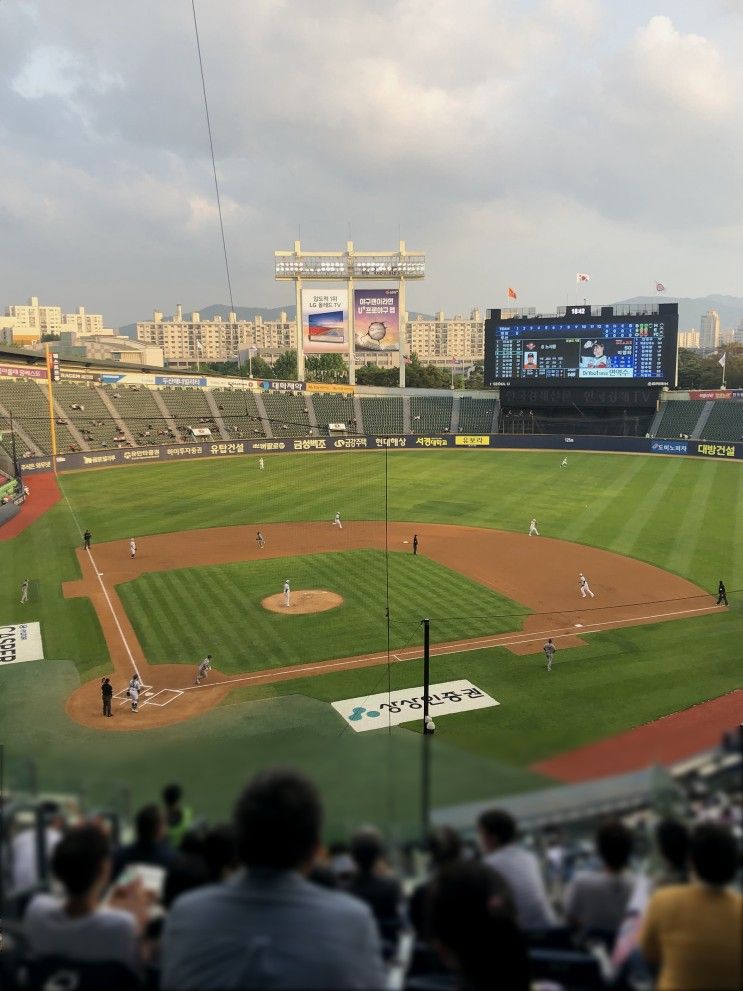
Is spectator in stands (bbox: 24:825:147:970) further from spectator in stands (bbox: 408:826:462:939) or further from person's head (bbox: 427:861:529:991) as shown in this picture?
person's head (bbox: 427:861:529:991)

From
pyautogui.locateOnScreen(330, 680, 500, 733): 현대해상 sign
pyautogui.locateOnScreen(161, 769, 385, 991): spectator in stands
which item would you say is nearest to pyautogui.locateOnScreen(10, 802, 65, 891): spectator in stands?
pyautogui.locateOnScreen(161, 769, 385, 991): spectator in stands

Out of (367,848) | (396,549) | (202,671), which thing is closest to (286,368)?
(396,549)

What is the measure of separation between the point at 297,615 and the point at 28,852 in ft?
71.1

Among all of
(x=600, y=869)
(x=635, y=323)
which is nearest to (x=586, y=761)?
(x=600, y=869)

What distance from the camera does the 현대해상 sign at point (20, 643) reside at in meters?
21.2

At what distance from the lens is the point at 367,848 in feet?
10.2

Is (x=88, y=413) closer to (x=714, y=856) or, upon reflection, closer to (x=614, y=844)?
(x=614, y=844)

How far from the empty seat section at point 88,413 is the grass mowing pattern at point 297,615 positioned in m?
37.4

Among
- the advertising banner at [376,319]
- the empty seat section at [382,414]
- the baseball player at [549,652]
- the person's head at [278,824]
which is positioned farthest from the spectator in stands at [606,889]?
the advertising banner at [376,319]

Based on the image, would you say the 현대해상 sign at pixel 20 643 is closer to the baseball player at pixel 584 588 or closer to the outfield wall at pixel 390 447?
the baseball player at pixel 584 588

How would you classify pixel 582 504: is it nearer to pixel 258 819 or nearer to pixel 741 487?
pixel 741 487

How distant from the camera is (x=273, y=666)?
20.5 meters

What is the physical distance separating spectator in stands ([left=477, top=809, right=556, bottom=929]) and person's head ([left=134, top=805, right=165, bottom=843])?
4.40ft

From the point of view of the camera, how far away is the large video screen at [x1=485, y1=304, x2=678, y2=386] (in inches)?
2472
